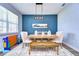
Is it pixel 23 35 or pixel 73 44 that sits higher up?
pixel 23 35

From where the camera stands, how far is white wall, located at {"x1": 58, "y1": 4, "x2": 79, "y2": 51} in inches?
175

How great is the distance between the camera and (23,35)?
5.07 m

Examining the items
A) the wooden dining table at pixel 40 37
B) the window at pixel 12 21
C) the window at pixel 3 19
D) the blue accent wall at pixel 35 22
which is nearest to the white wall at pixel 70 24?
the blue accent wall at pixel 35 22

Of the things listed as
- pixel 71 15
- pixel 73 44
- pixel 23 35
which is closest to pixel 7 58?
pixel 23 35

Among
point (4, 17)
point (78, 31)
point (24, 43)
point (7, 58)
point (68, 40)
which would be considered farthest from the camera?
point (68, 40)

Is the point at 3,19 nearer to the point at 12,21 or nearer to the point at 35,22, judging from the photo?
the point at 12,21

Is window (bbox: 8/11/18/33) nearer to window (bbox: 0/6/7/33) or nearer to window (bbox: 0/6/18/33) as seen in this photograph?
window (bbox: 0/6/18/33)

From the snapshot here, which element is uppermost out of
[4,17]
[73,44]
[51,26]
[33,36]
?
[4,17]

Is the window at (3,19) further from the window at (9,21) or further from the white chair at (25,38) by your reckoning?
the white chair at (25,38)

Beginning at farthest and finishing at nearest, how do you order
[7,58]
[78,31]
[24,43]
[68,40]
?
[68,40] → [24,43] → [78,31] → [7,58]

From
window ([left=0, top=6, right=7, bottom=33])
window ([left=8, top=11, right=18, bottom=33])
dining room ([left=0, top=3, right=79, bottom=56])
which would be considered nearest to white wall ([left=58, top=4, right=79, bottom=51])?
dining room ([left=0, top=3, right=79, bottom=56])

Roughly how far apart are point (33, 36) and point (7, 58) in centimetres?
264

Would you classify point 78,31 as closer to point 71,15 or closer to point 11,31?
point 71,15

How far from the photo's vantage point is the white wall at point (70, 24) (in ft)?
14.6
